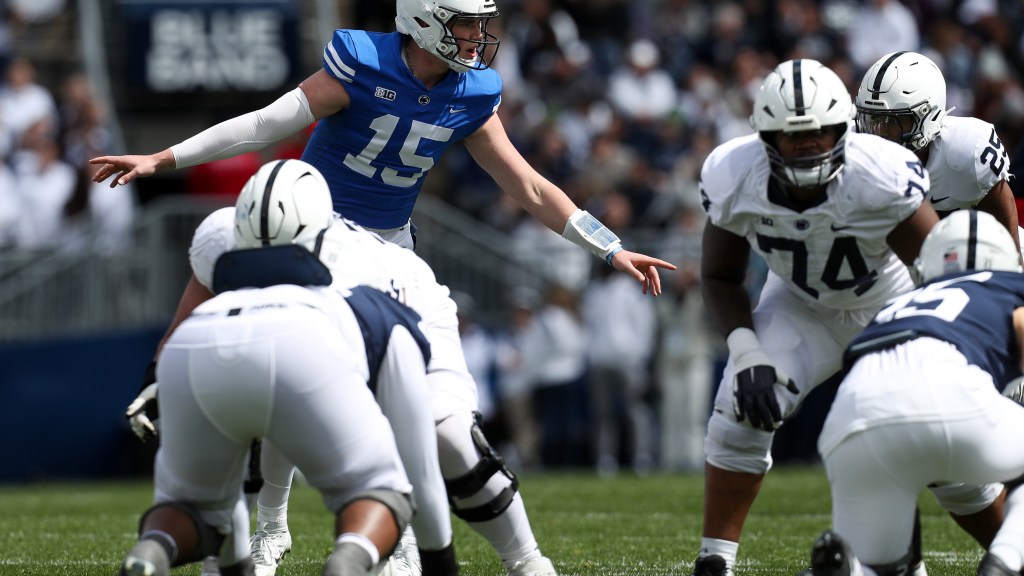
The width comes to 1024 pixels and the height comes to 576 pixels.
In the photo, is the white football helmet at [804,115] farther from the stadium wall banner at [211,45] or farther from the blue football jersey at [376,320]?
the stadium wall banner at [211,45]

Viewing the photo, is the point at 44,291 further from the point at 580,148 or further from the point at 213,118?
the point at 580,148

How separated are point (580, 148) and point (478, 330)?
2326 millimetres

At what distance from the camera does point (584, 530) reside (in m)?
7.32

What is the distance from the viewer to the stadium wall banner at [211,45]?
50.0ft

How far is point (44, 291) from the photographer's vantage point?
1234 centimetres

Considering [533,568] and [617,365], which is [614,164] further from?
[533,568]

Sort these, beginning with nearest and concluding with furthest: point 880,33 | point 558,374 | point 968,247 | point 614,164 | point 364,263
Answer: point 968,247 → point 364,263 → point 558,374 → point 614,164 → point 880,33

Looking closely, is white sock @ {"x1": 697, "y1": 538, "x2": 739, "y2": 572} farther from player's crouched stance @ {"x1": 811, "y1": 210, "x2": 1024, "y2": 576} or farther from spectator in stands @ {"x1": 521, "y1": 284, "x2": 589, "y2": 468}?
spectator in stands @ {"x1": 521, "y1": 284, "x2": 589, "y2": 468}

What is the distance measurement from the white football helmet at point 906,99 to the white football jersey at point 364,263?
1.78 metres

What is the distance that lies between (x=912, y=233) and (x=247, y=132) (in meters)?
2.26

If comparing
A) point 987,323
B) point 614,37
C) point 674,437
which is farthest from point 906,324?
point 614,37

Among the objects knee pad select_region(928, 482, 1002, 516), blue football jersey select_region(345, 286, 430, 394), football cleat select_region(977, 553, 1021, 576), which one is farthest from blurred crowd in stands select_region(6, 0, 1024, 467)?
football cleat select_region(977, 553, 1021, 576)

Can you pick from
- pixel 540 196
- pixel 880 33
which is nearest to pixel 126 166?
pixel 540 196

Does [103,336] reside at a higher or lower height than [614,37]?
lower
